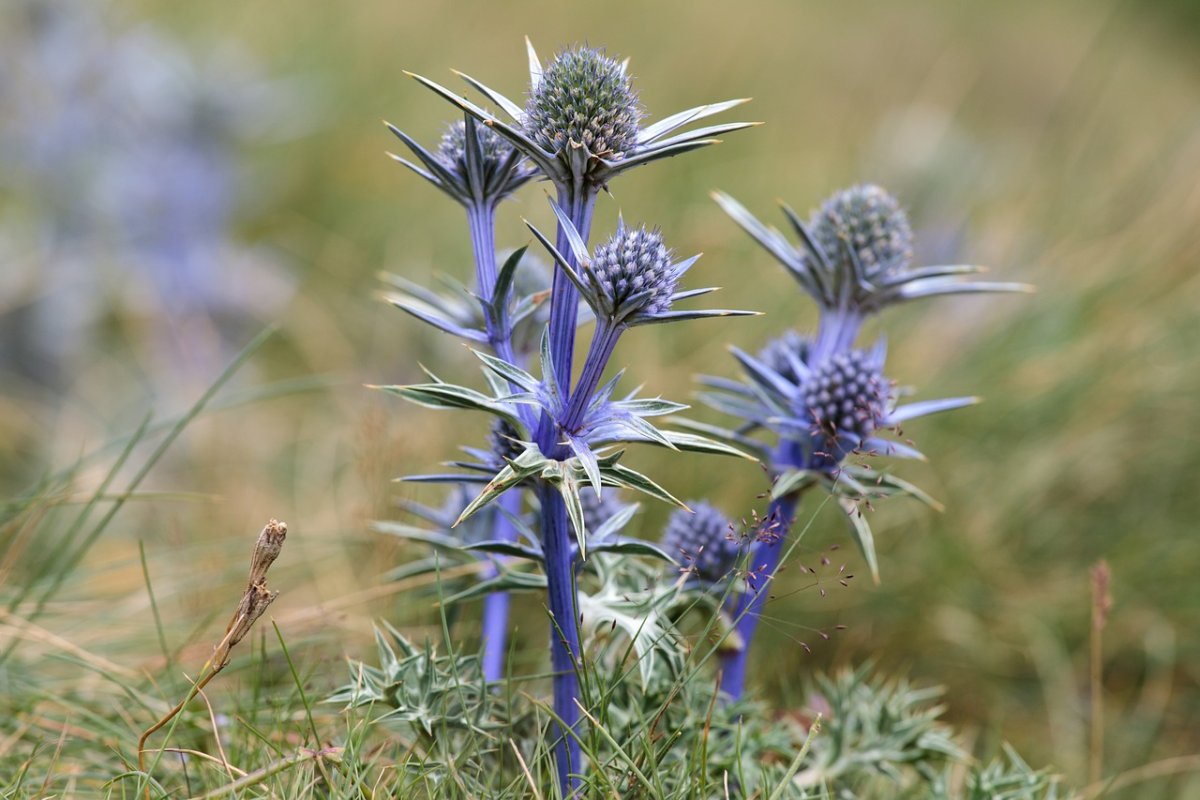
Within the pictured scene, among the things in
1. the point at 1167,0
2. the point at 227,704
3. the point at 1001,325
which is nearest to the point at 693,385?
the point at 1001,325

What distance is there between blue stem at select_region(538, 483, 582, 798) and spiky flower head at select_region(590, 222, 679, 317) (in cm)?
22

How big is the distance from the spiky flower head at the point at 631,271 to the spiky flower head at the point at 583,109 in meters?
0.09

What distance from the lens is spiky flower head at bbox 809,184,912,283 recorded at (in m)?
1.48

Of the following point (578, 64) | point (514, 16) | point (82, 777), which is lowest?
point (82, 777)

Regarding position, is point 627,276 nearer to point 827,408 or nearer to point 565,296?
point 565,296

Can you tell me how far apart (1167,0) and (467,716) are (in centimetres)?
1039

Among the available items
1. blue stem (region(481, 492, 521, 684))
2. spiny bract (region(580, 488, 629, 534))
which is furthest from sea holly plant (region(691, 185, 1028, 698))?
blue stem (region(481, 492, 521, 684))

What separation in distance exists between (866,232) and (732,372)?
1547 mm

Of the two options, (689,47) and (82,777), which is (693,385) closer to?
(82,777)

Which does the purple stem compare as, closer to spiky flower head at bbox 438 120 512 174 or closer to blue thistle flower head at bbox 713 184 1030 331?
spiky flower head at bbox 438 120 512 174

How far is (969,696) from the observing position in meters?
2.47

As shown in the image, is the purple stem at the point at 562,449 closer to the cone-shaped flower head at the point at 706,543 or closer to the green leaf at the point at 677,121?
the green leaf at the point at 677,121

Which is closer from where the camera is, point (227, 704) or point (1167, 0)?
point (227, 704)

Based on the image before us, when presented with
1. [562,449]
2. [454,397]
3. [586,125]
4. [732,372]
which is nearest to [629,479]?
[562,449]
